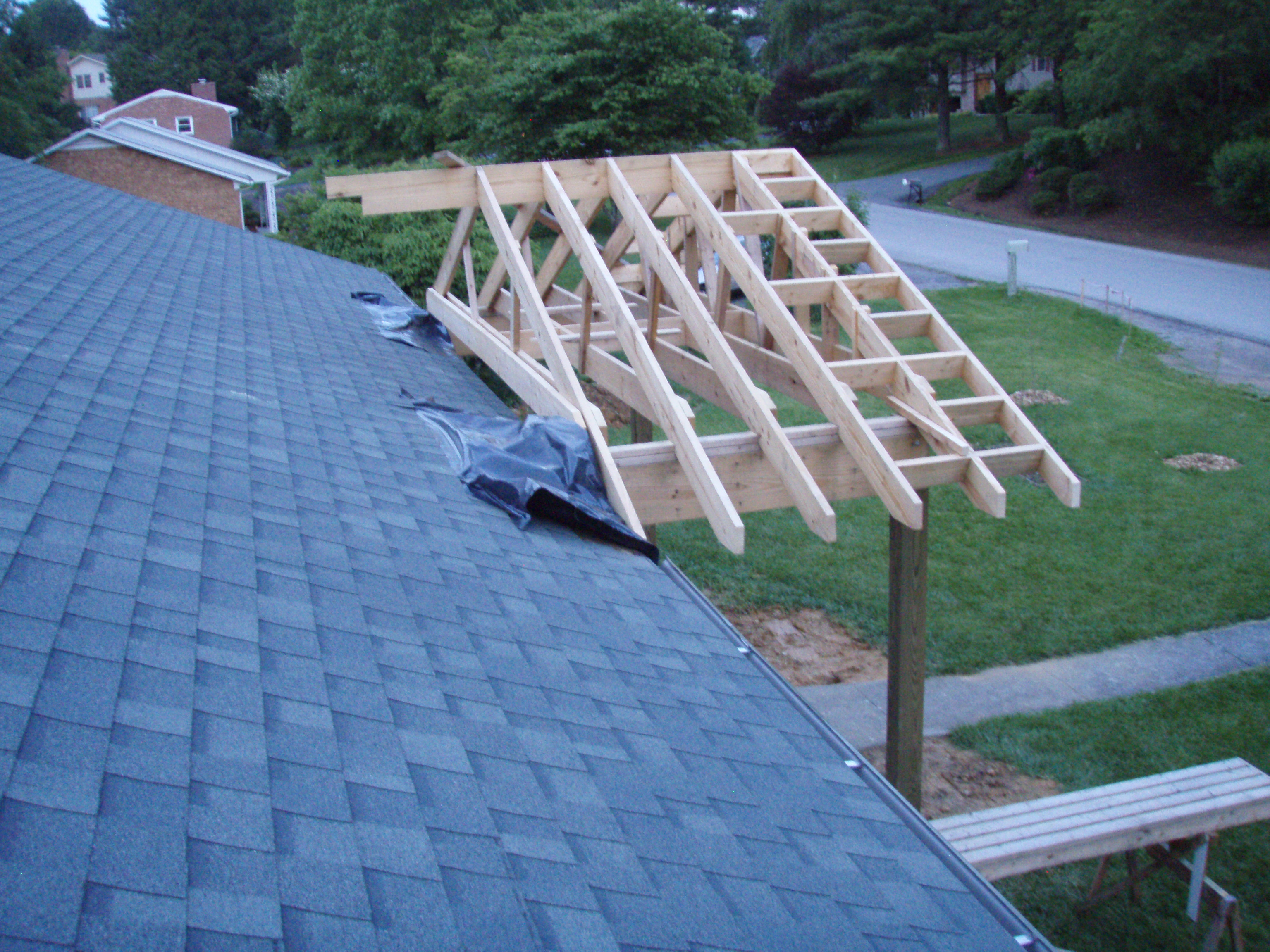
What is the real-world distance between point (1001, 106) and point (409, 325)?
44.1 m

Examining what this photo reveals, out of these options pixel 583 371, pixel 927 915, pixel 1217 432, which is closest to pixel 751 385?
pixel 583 371

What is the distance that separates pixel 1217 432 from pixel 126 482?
17103 mm

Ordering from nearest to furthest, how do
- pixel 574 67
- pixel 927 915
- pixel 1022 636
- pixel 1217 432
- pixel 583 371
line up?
pixel 927 915
pixel 583 371
pixel 1022 636
pixel 1217 432
pixel 574 67

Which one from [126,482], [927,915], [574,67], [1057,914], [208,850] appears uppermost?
[574,67]

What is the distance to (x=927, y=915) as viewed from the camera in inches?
119

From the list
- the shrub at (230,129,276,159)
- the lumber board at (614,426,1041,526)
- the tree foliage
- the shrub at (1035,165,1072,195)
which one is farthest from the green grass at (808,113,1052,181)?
the lumber board at (614,426,1041,526)

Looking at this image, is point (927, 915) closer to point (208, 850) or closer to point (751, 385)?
point (208, 850)

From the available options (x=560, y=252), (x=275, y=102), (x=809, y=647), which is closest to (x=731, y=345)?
(x=560, y=252)

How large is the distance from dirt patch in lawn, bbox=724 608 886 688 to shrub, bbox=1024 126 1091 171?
30.8m

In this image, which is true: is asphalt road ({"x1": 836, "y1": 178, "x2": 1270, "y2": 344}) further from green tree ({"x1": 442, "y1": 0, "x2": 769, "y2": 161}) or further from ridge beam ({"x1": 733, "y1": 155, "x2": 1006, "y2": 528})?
ridge beam ({"x1": 733, "y1": 155, "x2": 1006, "y2": 528})

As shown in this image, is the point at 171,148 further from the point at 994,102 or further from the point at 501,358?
the point at 994,102

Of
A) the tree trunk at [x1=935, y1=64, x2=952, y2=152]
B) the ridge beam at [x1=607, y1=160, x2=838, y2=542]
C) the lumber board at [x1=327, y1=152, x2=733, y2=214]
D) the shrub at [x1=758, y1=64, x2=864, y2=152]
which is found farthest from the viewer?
the shrub at [x1=758, y1=64, x2=864, y2=152]

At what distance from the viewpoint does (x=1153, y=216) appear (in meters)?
34.1

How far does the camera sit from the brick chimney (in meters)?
59.8
